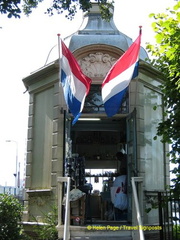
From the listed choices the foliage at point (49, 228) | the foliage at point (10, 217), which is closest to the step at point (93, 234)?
the foliage at point (49, 228)

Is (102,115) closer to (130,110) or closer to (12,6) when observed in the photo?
(130,110)

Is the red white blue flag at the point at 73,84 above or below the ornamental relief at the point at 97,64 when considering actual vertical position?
below

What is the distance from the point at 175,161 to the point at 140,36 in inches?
122

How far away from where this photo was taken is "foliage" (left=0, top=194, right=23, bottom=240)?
29.5ft

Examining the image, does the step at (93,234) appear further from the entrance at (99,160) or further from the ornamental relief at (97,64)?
the ornamental relief at (97,64)

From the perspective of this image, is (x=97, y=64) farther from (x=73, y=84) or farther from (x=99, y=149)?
(x=99, y=149)

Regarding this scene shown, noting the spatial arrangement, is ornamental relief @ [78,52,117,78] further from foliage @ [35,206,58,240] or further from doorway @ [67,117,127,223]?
foliage @ [35,206,58,240]

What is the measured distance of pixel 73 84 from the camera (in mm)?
8555

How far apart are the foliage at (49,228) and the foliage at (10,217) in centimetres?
57

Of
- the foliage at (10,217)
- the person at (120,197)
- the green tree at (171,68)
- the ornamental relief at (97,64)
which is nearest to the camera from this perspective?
the green tree at (171,68)

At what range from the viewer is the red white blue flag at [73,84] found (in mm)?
8281

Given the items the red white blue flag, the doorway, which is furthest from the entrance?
the red white blue flag

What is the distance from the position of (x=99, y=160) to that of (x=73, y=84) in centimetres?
697

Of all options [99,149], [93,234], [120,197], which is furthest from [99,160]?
[93,234]
